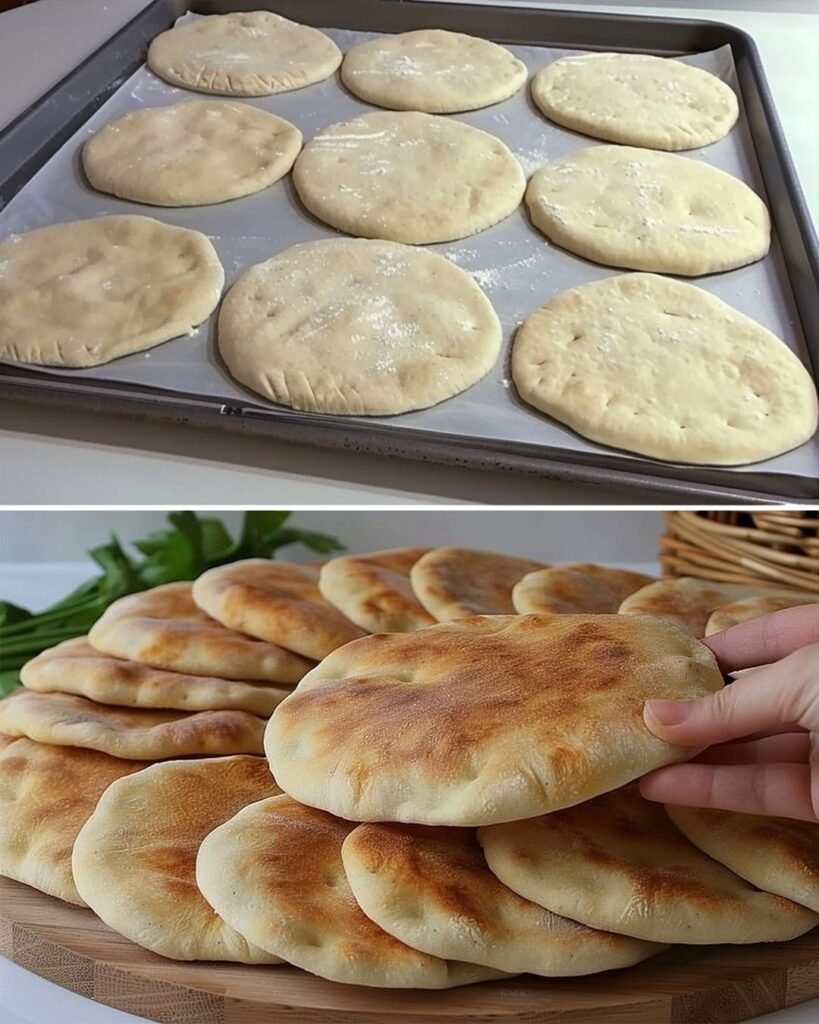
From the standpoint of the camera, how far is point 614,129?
6.82 ft

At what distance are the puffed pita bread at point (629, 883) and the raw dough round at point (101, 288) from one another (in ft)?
2.89

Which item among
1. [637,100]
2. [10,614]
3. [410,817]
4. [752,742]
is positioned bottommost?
[10,614]

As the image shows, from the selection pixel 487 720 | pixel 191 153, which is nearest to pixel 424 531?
pixel 191 153

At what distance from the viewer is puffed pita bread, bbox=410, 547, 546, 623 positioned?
1508 millimetres

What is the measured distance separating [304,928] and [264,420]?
65 cm

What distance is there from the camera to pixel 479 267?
174 cm

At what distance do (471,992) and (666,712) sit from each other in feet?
0.98

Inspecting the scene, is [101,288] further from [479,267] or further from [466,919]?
[466,919]

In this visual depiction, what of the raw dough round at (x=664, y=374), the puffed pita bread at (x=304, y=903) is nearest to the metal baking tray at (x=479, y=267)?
the raw dough round at (x=664, y=374)

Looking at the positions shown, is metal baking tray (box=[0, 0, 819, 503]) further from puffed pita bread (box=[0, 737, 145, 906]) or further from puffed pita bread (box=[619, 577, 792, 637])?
puffed pita bread (box=[0, 737, 145, 906])

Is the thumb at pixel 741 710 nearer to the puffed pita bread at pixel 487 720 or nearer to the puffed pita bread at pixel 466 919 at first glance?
the puffed pita bread at pixel 487 720

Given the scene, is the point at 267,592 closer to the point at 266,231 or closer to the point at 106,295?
the point at 106,295

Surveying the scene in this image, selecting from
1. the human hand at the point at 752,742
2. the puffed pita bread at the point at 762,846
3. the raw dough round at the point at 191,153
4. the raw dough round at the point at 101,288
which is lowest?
the puffed pita bread at the point at 762,846

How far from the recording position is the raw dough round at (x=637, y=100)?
6.83ft
